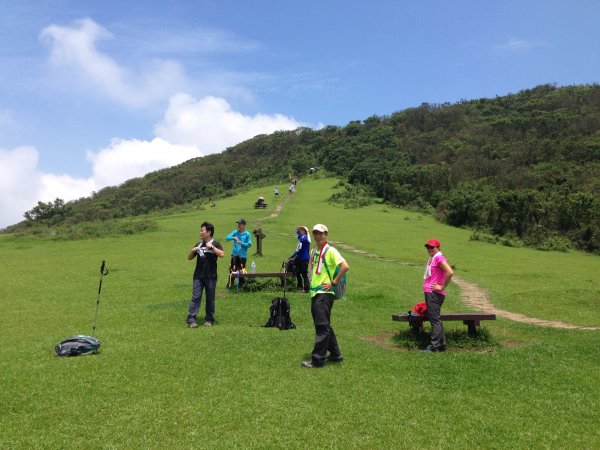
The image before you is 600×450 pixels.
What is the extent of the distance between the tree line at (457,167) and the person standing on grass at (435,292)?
118 feet

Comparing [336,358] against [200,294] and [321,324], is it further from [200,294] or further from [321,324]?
[200,294]

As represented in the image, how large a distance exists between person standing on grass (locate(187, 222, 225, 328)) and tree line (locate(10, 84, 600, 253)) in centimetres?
3685

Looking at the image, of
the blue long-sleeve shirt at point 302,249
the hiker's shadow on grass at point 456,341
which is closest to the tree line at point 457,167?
the blue long-sleeve shirt at point 302,249

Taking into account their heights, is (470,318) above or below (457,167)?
below

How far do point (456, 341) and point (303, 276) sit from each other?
22.1 ft

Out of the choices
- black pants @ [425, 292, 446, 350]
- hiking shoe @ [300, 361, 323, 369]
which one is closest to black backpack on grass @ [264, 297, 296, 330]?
hiking shoe @ [300, 361, 323, 369]

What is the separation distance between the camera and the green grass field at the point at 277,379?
18.8 feet

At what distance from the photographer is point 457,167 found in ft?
242

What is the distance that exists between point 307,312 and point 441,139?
105 meters

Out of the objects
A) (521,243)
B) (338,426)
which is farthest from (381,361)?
(521,243)

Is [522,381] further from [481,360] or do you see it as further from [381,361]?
[381,361]

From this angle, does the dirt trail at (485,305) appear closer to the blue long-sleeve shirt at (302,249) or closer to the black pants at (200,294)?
the blue long-sleeve shirt at (302,249)

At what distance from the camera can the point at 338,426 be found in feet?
Answer: 19.4

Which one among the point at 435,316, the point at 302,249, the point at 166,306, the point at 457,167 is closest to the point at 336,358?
the point at 435,316
